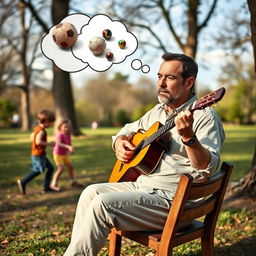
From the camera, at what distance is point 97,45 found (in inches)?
107

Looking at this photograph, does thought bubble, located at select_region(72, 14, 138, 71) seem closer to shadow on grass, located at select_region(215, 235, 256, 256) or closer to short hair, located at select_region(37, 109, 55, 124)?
shadow on grass, located at select_region(215, 235, 256, 256)

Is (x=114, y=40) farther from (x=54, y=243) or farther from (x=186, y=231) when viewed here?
(x=54, y=243)

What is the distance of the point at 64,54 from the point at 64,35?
159 millimetres

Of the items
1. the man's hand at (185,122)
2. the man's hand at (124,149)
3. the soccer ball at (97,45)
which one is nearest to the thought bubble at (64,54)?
the soccer ball at (97,45)

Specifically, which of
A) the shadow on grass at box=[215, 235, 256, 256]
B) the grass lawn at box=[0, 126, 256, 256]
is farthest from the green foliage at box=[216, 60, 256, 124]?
the shadow on grass at box=[215, 235, 256, 256]

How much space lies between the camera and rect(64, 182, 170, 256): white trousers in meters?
2.34

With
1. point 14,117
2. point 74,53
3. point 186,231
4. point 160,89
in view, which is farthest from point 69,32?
point 14,117

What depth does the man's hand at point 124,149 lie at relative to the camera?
286cm

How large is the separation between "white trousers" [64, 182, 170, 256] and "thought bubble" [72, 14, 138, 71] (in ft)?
3.18

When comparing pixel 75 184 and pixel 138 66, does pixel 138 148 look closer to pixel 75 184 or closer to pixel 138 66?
pixel 138 66

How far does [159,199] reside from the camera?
8.36 ft

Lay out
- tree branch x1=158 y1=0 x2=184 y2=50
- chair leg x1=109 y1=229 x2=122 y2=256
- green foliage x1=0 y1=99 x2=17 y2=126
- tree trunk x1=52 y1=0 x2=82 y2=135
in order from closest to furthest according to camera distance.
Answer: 1. chair leg x1=109 y1=229 x2=122 y2=256
2. tree branch x1=158 y1=0 x2=184 y2=50
3. tree trunk x1=52 y1=0 x2=82 y2=135
4. green foliage x1=0 y1=99 x2=17 y2=126

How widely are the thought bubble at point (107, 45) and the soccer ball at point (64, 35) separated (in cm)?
6

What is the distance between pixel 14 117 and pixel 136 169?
3573cm
